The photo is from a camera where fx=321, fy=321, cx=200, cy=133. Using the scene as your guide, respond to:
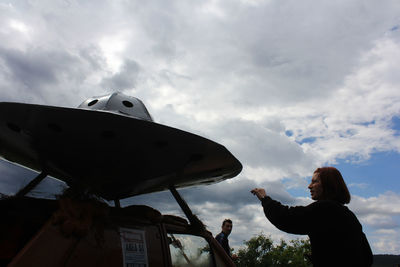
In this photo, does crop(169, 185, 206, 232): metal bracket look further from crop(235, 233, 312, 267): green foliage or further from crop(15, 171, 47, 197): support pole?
crop(235, 233, 312, 267): green foliage

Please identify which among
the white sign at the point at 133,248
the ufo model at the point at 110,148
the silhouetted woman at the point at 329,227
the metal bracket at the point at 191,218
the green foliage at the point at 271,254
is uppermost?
the green foliage at the point at 271,254

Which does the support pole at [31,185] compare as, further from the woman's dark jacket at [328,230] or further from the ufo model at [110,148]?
the woman's dark jacket at [328,230]

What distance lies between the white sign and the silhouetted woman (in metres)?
1.06

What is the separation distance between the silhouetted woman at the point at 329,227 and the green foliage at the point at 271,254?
49.7 meters

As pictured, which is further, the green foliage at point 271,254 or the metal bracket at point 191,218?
the green foliage at point 271,254

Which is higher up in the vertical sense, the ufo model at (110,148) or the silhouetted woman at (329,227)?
the ufo model at (110,148)

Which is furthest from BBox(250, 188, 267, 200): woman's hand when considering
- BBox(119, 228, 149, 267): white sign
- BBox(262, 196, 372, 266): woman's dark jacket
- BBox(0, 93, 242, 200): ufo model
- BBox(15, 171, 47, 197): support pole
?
BBox(15, 171, 47, 197): support pole

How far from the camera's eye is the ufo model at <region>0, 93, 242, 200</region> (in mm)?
2246

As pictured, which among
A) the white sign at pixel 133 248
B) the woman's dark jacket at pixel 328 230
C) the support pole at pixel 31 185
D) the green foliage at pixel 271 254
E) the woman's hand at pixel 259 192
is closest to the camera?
the white sign at pixel 133 248

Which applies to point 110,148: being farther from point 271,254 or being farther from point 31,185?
point 271,254

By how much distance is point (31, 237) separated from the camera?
1.91 m

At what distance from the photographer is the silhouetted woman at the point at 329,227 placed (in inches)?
95.2

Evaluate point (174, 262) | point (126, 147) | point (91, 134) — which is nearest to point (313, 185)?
point (174, 262)

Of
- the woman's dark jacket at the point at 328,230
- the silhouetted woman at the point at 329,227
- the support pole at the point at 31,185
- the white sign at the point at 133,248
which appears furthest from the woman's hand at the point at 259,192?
the support pole at the point at 31,185
